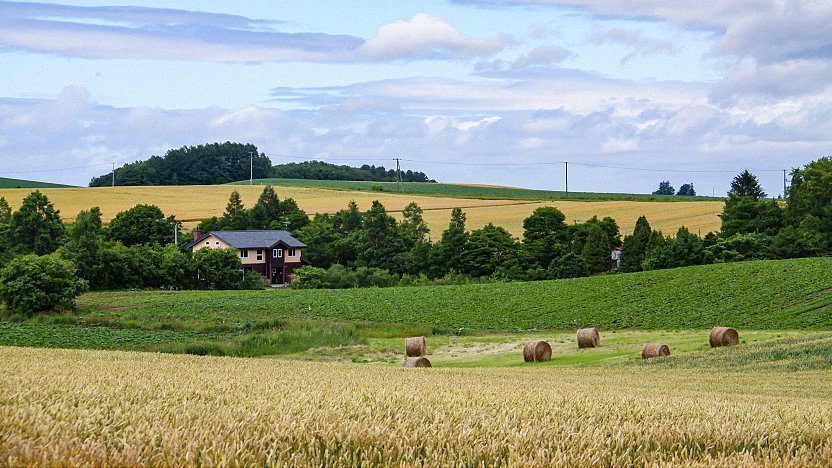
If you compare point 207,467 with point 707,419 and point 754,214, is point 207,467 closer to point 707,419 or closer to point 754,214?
point 707,419

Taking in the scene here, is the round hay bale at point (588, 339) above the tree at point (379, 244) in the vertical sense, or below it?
below

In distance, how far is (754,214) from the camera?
105125 mm

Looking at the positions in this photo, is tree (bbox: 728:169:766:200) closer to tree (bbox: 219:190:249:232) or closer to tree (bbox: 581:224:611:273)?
tree (bbox: 581:224:611:273)

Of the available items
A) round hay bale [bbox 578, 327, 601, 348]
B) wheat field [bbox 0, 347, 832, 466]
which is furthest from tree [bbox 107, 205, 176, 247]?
wheat field [bbox 0, 347, 832, 466]

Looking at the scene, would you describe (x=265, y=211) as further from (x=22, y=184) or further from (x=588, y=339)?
(x=588, y=339)

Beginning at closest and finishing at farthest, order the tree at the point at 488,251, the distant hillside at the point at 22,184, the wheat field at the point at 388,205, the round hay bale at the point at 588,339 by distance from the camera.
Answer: the round hay bale at the point at 588,339, the tree at the point at 488,251, the wheat field at the point at 388,205, the distant hillside at the point at 22,184

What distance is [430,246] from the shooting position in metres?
105

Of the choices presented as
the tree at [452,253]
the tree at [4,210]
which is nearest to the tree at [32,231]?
the tree at [4,210]

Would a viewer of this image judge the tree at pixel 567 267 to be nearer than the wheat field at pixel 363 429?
No

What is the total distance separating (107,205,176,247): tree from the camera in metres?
119

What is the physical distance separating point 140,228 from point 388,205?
43.8 meters

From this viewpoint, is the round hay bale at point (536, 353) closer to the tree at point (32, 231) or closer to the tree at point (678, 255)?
the tree at point (678, 255)

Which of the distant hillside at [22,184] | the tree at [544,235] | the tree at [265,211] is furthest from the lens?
the distant hillside at [22,184]

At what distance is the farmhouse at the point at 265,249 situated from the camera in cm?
11112
